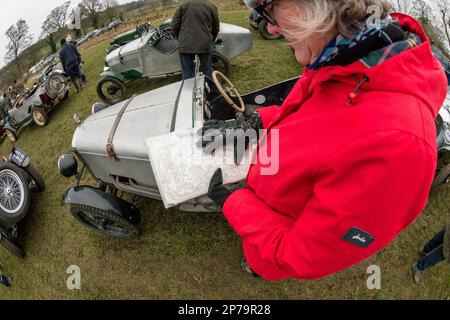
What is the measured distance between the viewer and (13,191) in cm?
371

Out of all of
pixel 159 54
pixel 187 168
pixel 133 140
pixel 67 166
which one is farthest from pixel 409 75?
pixel 159 54

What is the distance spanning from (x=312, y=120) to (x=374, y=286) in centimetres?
243

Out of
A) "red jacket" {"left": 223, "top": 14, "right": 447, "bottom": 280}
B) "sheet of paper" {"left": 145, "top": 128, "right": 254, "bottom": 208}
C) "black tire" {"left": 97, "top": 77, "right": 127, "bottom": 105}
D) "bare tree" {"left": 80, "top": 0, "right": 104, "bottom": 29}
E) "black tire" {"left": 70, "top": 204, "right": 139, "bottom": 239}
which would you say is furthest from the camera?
"bare tree" {"left": 80, "top": 0, "right": 104, "bottom": 29}

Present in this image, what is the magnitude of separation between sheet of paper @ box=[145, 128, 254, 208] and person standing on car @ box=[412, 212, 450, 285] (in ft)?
6.06

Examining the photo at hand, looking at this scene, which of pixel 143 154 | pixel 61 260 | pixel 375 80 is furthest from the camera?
pixel 61 260

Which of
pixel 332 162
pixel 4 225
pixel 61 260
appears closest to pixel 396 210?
pixel 332 162

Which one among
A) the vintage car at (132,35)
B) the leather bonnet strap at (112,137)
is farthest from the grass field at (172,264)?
the vintage car at (132,35)

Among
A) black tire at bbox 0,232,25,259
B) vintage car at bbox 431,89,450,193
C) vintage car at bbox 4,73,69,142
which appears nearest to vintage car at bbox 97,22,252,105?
vintage car at bbox 4,73,69,142

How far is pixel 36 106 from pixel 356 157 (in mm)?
7045

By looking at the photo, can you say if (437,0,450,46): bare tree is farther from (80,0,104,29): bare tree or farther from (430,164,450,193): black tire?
(80,0,104,29): bare tree

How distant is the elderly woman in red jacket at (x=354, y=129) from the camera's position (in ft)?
2.97

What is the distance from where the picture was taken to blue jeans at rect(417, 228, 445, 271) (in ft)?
8.39
